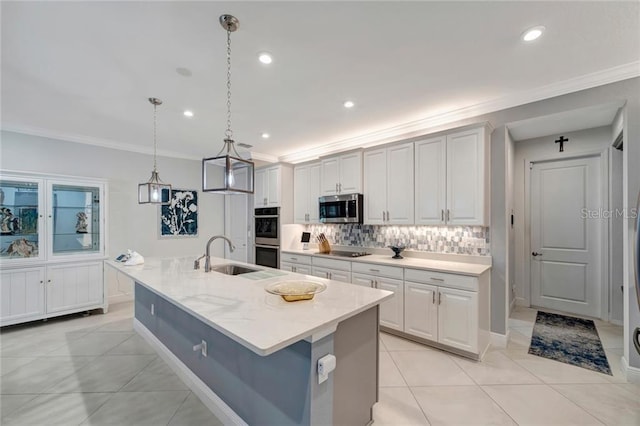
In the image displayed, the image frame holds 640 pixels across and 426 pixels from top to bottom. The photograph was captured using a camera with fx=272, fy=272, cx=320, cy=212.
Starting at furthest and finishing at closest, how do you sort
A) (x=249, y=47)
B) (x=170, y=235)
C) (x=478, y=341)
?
1. (x=170, y=235)
2. (x=478, y=341)
3. (x=249, y=47)

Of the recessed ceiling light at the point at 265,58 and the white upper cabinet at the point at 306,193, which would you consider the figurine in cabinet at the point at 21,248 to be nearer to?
the white upper cabinet at the point at 306,193

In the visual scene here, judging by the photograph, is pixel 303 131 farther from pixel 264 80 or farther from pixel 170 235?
pixel 170 235

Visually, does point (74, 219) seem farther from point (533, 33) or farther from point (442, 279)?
point (533, 33)

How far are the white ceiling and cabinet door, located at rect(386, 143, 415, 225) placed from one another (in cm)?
43

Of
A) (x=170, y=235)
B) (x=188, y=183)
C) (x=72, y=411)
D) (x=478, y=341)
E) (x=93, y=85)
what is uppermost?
(x=93, y=85)

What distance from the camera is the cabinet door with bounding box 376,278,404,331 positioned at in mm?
3152

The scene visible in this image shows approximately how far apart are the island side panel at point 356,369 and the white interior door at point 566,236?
11.7 feet

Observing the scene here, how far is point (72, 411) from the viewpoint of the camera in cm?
202

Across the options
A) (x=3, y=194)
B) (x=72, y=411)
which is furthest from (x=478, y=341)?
(x=3, y=194)

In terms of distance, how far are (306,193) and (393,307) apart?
7.85 feet

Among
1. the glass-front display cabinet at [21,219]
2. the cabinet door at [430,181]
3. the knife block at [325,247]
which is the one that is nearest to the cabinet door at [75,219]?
the glass-front display cabinet at [21,219]

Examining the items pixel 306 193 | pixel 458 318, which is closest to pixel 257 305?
pixel 458 318

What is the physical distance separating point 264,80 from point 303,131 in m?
1.55

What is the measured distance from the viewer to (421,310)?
3.00 metres
